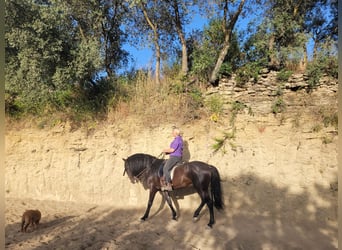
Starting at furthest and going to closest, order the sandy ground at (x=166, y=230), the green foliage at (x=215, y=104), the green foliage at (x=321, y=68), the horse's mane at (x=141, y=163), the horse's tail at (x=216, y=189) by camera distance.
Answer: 1. the green foliage at (x=215, y=104)
2. the green foliage at (x=321, y=68)
3. the horse's mane at (x=141, y=163)
4. the horse's tail at (x=216, y=189)
5. the sandy ground at (x=166, y=230)

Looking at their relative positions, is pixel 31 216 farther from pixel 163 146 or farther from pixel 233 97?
pixel 233 97

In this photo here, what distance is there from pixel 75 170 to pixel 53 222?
7.29ft

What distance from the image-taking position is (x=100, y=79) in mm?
10055

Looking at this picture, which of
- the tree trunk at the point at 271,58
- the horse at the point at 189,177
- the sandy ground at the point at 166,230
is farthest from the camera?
the tree trunk at the point at 271,58

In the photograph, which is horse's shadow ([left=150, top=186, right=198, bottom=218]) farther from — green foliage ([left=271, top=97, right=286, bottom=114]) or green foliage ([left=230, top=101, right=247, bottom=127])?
green foliage ([left=271, top=97, right=286, bottom=114])

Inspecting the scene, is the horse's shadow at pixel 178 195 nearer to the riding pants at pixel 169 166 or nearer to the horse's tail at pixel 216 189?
the horse's tail at pixel 216 189

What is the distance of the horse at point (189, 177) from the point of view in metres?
6.33

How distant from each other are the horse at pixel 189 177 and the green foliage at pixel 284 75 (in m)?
3.94

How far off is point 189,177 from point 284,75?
4702 mm

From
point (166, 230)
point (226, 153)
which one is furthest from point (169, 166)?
point (226, 153)

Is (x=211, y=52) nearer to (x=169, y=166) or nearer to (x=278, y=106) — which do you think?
(x=278, y=106)

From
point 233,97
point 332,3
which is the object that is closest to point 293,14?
point 332,3

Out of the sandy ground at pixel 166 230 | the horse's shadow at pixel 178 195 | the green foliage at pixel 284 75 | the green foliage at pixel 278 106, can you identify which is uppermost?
the green foliage at pixel 284 75

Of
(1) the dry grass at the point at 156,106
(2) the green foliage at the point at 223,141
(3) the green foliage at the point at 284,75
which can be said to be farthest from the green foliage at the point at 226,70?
(2) the green foliage at the point at 223,141
